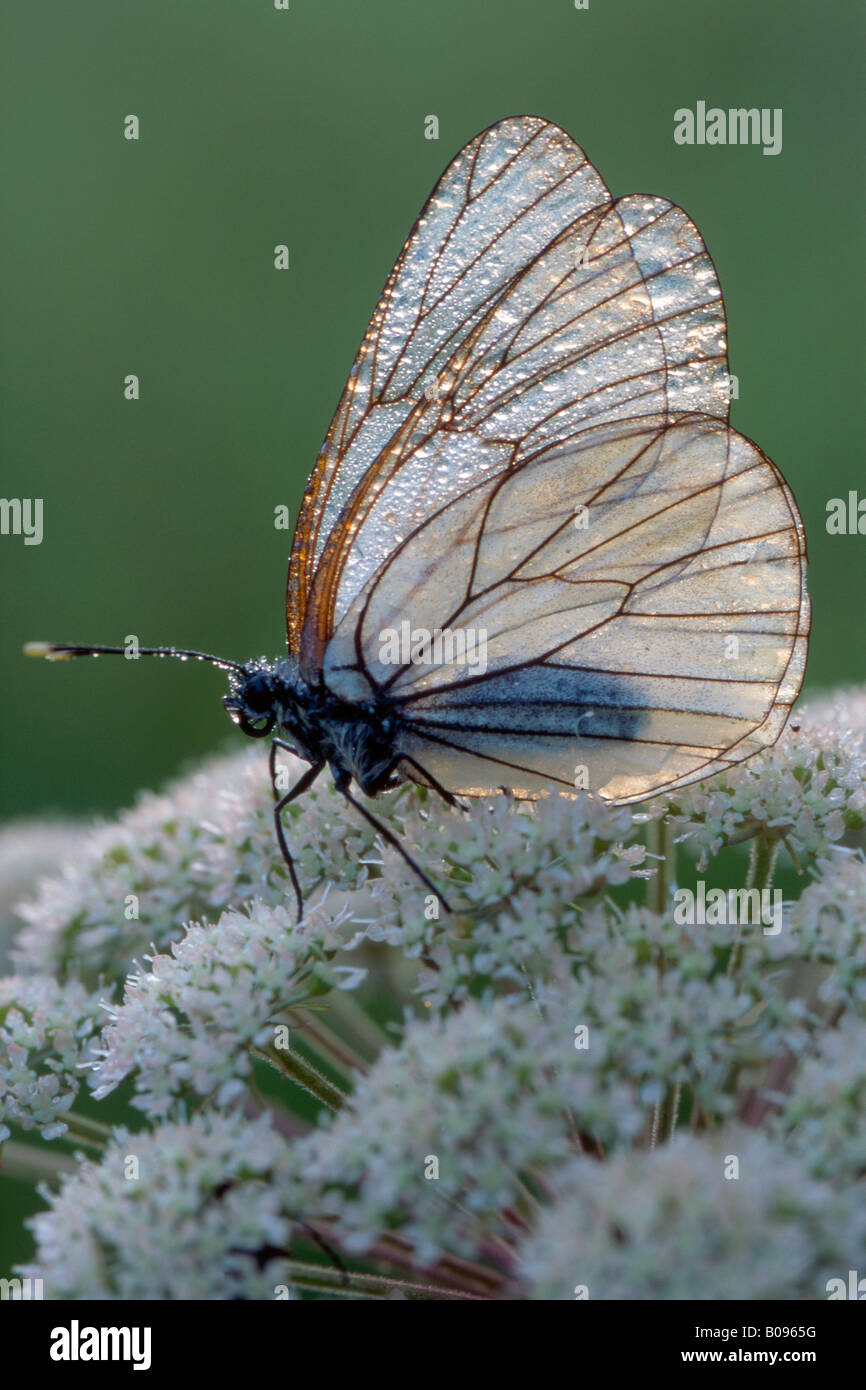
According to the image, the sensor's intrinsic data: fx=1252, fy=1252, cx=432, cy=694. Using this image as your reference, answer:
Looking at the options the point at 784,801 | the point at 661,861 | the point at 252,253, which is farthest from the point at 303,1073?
the point at 252,253

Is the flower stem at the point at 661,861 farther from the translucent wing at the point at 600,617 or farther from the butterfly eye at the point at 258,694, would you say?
the butterfly eye at the point at 258,694

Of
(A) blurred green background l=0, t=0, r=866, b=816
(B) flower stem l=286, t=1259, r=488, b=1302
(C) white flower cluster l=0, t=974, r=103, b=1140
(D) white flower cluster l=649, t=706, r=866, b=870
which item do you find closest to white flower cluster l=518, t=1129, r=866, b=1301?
(B) flower stem l=286, t=1259, r=488, b=1302

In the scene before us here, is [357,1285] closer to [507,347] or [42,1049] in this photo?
[42,1049]

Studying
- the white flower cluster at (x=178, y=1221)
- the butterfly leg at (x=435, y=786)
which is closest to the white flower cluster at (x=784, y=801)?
the butterfly leg at (x=435, y=786)

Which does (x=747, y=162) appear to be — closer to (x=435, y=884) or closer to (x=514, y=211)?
(x=514, y=211)

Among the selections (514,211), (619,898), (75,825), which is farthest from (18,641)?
(514,211)

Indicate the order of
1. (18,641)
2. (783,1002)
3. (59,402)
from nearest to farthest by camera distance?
(783,1002), (18,641), (59,402)
